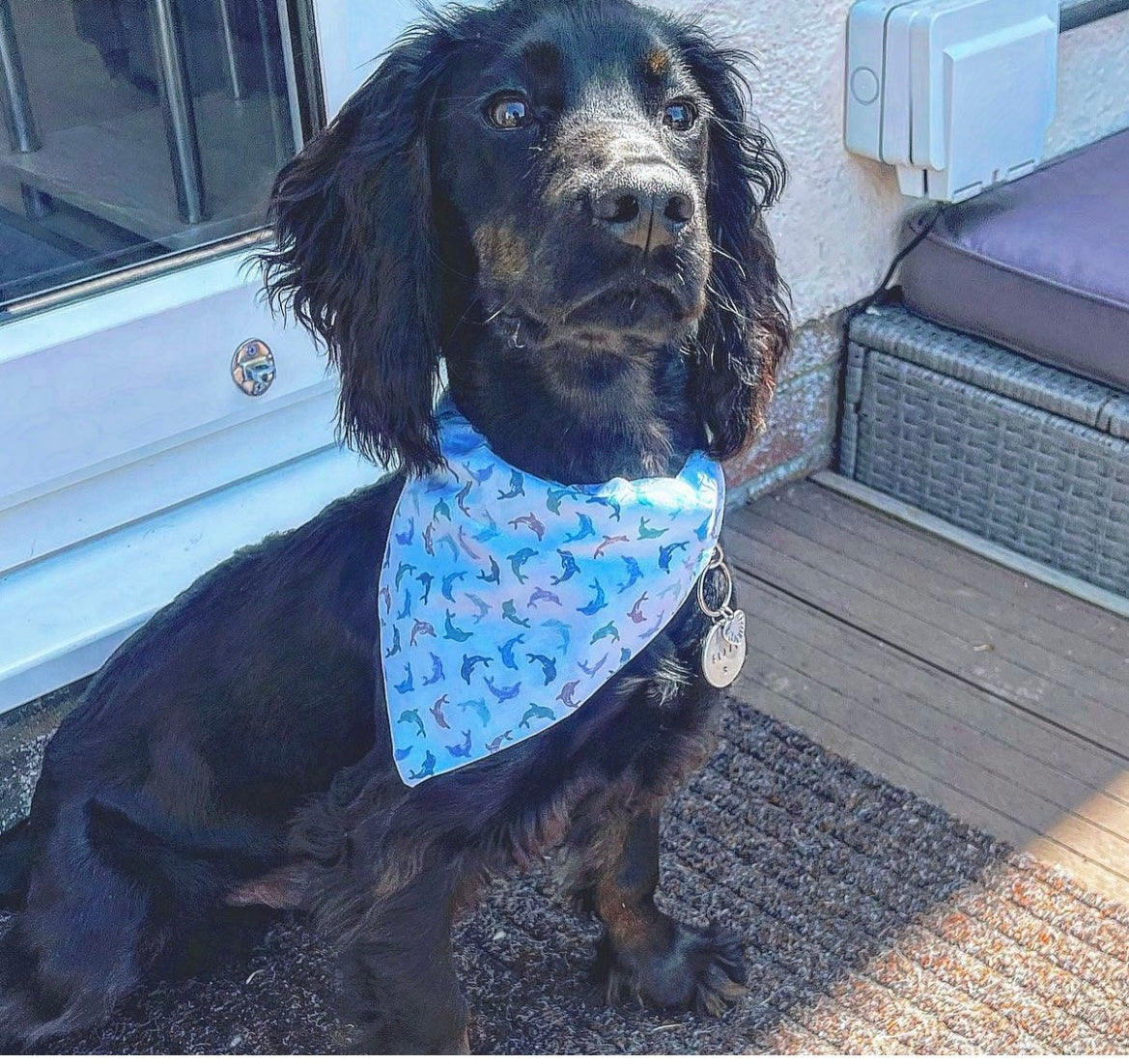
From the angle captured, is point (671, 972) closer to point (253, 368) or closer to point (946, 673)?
point (946, 673)

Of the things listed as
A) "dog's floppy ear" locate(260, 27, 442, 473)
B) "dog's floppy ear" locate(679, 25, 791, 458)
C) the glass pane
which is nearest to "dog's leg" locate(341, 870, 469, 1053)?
"dog's floppy ear" locate(260, 27, 442, 473)

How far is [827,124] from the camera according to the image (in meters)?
3.04

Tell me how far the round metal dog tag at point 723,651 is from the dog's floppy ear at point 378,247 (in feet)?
1.43

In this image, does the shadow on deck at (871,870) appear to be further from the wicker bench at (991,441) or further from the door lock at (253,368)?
the door lock at (253,368)

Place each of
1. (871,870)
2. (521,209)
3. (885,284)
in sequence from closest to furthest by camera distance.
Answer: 1. (521,209)
2. (871,870)
3. (885,284)

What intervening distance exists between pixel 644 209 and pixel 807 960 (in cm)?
122

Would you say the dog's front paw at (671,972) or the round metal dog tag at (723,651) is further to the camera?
the dog's front paw at (671,972)

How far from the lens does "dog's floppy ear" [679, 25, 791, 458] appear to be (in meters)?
1.95

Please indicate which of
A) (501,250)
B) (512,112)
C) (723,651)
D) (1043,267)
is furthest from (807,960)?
(1043,267)

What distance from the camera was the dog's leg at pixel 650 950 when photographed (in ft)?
6.89

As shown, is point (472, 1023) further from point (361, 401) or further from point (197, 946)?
point (361, 401)

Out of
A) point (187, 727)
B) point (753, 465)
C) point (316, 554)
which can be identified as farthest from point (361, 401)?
point (753, 465)

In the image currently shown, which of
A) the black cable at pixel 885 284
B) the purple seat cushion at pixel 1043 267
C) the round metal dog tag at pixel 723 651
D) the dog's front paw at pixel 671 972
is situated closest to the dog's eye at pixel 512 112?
the round metal dog tag at pixel 723 651

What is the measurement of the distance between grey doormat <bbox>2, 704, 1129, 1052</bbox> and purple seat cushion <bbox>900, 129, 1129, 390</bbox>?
1.06 metres
